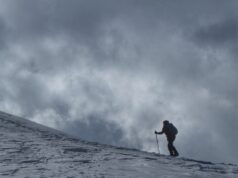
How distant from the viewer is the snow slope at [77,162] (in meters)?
10.7

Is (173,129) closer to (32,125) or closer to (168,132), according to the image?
(168,132)

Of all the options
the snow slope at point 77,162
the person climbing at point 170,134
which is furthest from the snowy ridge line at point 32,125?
the person climbing at point 170,134

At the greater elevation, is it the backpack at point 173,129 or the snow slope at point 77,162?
the backpack at point 173,129

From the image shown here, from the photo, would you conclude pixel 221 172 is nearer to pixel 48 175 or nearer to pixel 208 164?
pixel 208 164

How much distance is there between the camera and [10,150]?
1291cm

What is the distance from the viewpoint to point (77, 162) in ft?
39.4

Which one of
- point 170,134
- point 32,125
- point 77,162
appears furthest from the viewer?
point 32,125

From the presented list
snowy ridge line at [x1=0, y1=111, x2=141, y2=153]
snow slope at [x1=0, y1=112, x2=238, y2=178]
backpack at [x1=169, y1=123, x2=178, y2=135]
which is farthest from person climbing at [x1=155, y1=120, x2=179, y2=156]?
snow slope at [x1=0, y1=112, x2=238, y2=178]

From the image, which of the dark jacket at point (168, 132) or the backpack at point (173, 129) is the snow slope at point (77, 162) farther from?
the backpack at point (173, 129)

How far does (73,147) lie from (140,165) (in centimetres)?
310

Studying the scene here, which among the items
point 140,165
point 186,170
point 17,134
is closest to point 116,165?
point 140,165

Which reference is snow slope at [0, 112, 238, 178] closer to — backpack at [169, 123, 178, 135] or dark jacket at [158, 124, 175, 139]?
dark jacket at [158, 124, 175, 139]

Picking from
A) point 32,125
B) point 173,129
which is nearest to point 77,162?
point 173,129

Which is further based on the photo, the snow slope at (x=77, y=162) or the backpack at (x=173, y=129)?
the backpack at (x=173, y=129)
